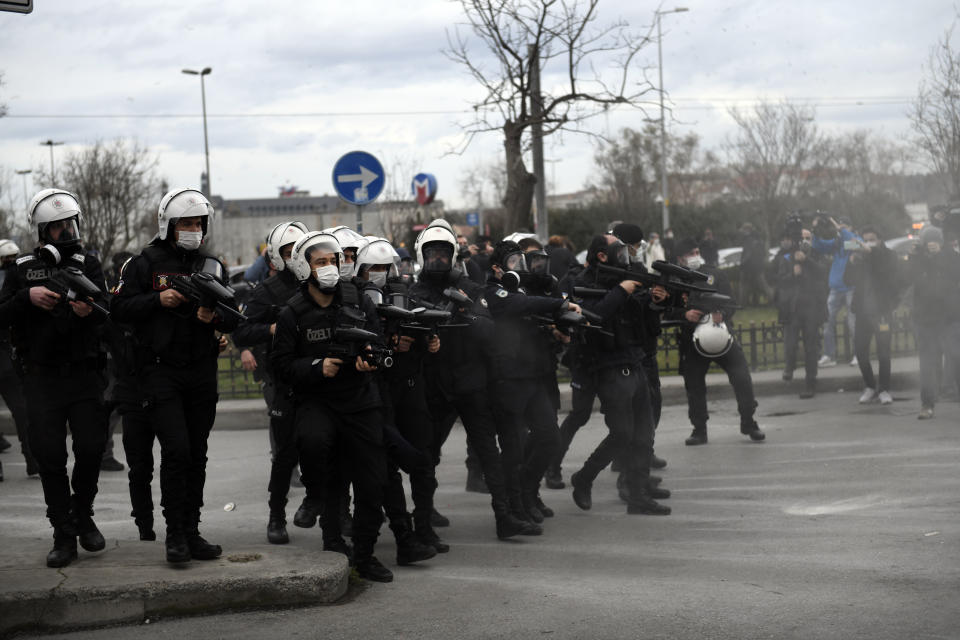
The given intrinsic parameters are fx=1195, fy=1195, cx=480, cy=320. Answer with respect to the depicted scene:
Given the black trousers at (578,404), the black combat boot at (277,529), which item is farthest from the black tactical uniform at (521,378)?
the black combat boot at (277,529)

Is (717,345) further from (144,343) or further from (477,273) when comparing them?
(144,343)

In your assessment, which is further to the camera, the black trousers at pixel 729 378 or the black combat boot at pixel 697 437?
the black combat boot at pixel 697 437

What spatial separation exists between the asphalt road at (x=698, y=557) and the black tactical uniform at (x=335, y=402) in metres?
0.51

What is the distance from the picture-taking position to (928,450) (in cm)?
962

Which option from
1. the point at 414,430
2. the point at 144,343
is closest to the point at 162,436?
the point at 144,343

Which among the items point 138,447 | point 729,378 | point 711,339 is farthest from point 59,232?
point 729,378

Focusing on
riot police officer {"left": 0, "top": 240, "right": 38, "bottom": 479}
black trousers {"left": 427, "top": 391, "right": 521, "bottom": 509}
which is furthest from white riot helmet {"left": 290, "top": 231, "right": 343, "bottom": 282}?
riot police officer {"left": 0, "top": 240, "right": 38, "bottom": 479}

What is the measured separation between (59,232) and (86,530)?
158cm

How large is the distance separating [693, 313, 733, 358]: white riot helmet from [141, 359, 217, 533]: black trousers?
542 cm

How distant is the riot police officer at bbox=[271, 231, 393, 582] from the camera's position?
6.00m

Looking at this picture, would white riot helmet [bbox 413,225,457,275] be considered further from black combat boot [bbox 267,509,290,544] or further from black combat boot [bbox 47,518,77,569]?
black combat boot [bbox 47,518,77,569]

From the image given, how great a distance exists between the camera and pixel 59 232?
19.8 feet

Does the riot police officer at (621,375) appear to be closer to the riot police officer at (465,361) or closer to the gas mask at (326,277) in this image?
the riot police officer at (465,361)

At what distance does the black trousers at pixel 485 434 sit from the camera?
718 cm
